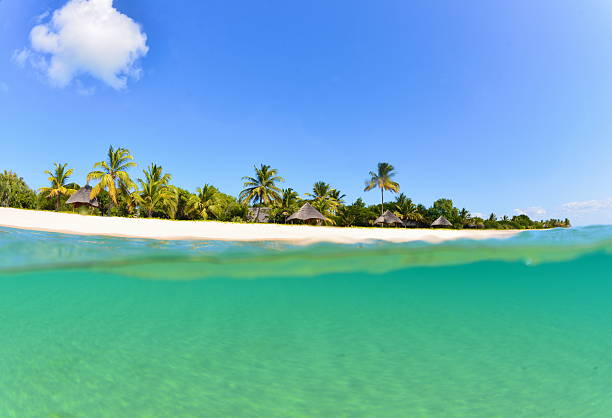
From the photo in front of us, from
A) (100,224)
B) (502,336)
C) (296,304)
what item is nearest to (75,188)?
(100,224)

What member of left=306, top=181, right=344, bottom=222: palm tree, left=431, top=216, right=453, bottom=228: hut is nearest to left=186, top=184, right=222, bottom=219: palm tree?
left=306, top=181, right=344, bottom=222: palm tree

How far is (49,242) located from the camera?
11.2 meters

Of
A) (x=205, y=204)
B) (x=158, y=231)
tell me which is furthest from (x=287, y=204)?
(x=158, y=231)

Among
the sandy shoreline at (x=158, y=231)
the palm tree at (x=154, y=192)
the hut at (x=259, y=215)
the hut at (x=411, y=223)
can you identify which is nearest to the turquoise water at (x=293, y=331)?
the sandy shoreline at (x=158, y=231)

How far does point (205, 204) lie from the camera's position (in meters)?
32.9

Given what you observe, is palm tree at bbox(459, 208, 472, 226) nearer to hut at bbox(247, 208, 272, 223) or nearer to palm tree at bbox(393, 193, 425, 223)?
palm tree at bbox(393, 193, 425, 223)

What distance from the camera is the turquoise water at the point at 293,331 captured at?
386 centimetres

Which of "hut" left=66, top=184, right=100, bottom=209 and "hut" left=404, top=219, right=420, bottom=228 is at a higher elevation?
"hut" left=66, top=184, right=100, bottom=209

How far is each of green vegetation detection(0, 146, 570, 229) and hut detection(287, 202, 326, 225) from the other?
1.28 m

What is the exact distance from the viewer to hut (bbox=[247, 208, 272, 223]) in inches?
1506

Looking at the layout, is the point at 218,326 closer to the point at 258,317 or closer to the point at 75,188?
the point at 258,317

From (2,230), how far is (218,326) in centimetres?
1212

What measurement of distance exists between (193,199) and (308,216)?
43.9ft

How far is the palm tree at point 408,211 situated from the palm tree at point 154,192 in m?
33.9
